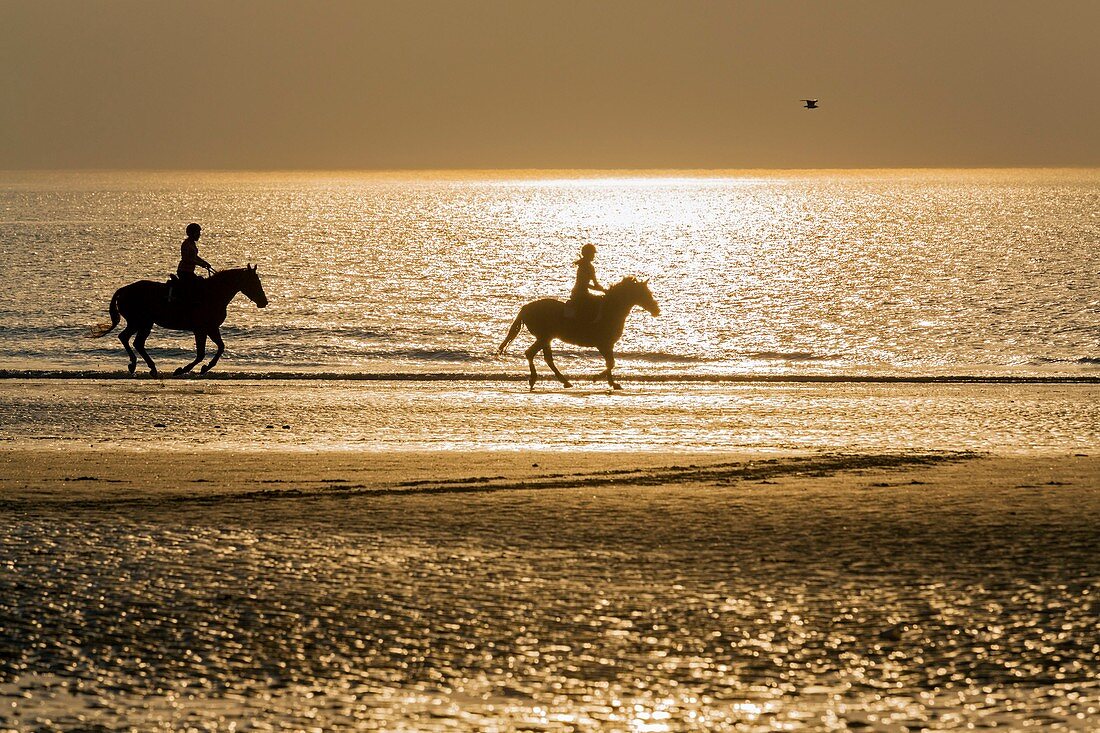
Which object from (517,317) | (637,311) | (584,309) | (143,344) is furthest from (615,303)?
(637,311)

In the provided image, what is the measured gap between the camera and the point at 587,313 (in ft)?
81.3

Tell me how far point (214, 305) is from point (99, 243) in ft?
286

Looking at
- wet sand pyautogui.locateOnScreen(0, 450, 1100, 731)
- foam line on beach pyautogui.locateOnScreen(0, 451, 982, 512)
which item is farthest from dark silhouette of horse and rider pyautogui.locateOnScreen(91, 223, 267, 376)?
foam line on beach pyautogui.locateOnScreen(0, 451, 982, 512)

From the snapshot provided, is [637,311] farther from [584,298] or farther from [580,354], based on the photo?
[584,298]

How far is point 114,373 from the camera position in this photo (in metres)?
27.5

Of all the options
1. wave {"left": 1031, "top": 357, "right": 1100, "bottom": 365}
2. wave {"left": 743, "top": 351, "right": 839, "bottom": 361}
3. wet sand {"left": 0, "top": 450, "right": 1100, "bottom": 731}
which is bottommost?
wet sand {"left": 0, "top": 450, "right": 1100, "bottom": 731}

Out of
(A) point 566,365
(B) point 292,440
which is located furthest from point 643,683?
(A) point 566,365

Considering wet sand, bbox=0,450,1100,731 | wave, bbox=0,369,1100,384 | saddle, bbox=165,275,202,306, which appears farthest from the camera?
wave, bbox=0,369,1100,384

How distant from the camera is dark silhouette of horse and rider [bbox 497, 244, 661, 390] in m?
24.6

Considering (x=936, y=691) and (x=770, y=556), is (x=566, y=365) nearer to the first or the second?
(x=770, y=556)

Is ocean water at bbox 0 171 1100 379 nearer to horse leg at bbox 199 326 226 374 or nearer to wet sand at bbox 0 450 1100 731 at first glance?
horse leg at bbox 199 326 226 374

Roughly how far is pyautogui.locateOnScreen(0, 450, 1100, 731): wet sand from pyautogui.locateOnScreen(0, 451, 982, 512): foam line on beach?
6 cm

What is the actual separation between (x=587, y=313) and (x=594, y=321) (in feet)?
0.63

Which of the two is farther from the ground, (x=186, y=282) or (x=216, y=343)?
(x=186, y=282)
